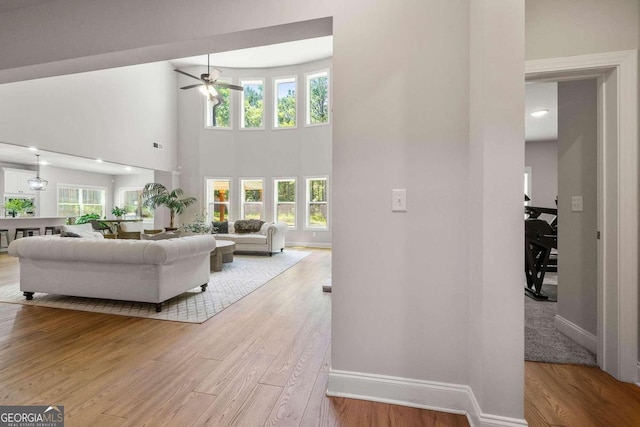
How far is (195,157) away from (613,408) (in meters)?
10.1

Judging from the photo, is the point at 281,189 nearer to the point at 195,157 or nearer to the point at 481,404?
the point at 195,157

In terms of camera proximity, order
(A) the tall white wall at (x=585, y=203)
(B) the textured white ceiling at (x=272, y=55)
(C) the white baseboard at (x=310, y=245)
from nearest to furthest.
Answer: (A) the tall white wall at (x=585, y=203)
(B) the textured white ceiling at (x=272, y=55)
(C) the white baseboard at (x=310, y=245)

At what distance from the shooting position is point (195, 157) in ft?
31.4

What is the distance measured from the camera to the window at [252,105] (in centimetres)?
966

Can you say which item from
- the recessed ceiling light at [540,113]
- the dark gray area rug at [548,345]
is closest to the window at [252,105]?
the recessed ceiling light at [540,113]

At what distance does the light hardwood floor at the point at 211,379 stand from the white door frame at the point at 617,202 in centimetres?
23

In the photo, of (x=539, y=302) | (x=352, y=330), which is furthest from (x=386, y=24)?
(x=539, y=302)

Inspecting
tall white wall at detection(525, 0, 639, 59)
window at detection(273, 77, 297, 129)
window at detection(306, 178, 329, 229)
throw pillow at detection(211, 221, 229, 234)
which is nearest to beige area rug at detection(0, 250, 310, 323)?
throw pillow at detection(211, 221, 229, 234)

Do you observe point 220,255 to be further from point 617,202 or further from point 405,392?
point 617,202

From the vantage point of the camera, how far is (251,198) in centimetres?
968

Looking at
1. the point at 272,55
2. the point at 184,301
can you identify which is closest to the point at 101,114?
the point at 272,55

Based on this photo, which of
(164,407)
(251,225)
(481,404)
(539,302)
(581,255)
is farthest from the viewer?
(251,225)

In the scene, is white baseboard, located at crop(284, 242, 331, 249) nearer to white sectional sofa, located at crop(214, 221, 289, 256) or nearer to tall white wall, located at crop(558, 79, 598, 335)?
white sectional sofa, located at crop(214, 221, 289, 256)

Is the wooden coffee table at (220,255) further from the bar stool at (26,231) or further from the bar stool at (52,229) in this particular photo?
the bar stool at (52,229)
